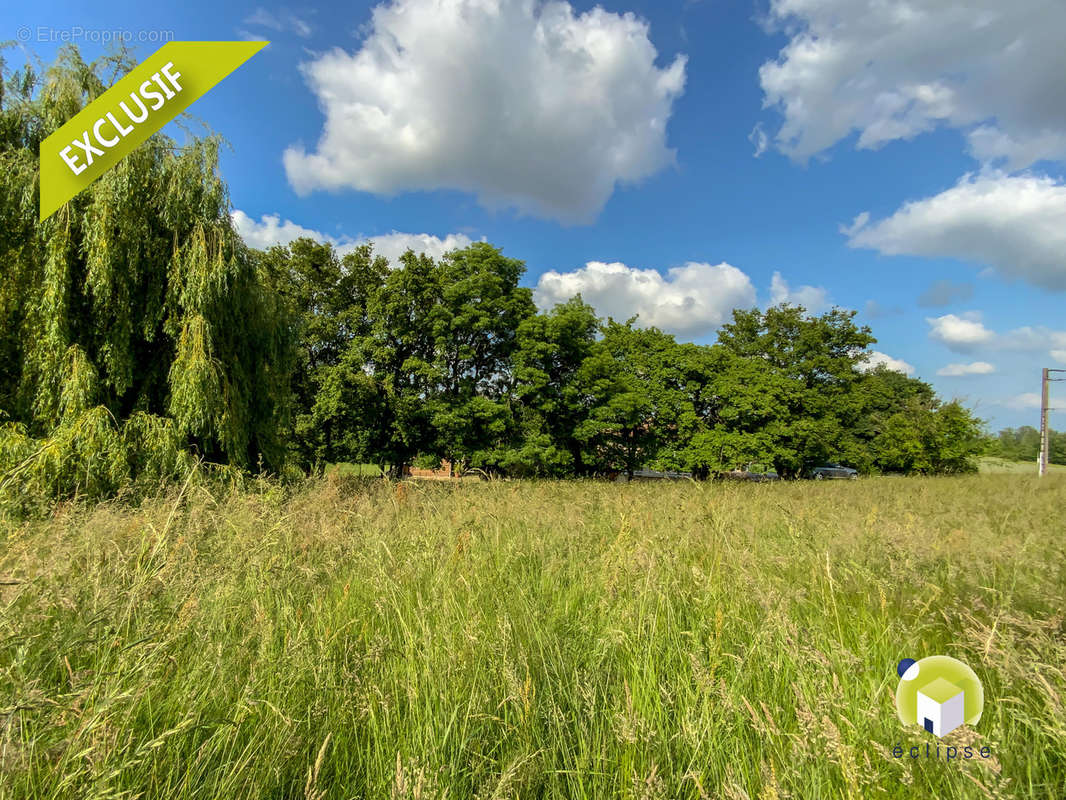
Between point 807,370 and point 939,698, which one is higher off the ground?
point 807,370

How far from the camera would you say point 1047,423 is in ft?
80.3

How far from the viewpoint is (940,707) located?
1507mm

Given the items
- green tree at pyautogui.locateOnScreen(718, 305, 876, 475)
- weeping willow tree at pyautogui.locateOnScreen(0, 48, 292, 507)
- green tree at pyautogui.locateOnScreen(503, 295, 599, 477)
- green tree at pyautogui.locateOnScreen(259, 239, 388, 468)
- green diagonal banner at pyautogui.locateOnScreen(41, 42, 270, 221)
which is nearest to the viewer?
green diagonal banner at pyautogui.locateOnScreen(41, 42, 270, 221)

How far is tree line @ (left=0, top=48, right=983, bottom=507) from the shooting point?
7570mm

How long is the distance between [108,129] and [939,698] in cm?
1122

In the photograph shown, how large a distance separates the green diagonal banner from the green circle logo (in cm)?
759

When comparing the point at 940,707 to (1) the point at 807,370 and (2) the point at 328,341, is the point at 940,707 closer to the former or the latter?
(2) the point at 328,341

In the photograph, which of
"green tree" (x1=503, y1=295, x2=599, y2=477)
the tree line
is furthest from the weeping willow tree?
"green tree" (x1=503, y1=295, x2=599, y2=477)

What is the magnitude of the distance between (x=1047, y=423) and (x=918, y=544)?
1263 inches

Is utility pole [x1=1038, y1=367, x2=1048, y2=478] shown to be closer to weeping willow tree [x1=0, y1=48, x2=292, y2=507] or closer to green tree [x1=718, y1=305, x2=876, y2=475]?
green tree [x1=718, y1=305, x2=876, y2=475]

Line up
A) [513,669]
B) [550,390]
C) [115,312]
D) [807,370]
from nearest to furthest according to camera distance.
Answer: [513,669] < [115,312] < [550,390] < [807,370]

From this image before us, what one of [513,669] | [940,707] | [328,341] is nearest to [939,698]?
[940,707]

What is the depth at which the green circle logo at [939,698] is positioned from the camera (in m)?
1.50

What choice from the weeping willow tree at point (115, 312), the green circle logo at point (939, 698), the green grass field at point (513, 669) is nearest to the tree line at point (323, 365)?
the weeping willow tree at point (115, 312)
